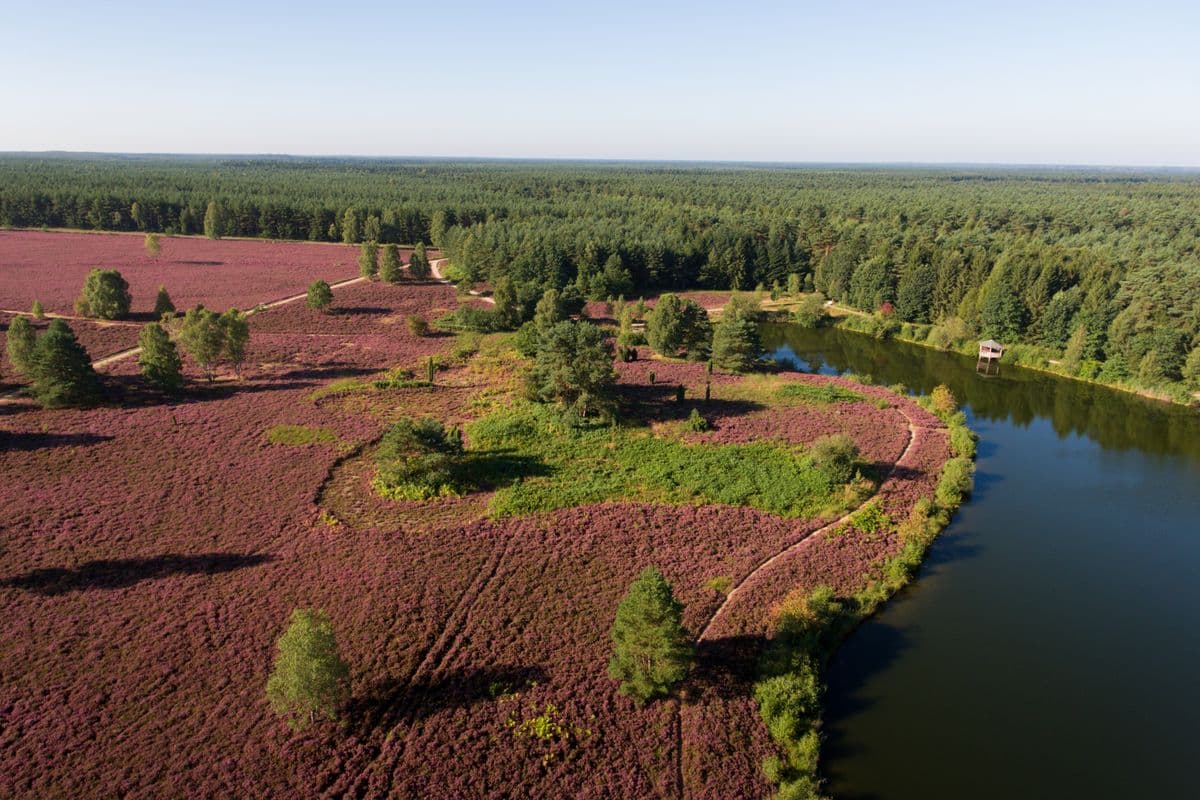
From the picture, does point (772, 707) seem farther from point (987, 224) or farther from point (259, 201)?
point (259, 201)

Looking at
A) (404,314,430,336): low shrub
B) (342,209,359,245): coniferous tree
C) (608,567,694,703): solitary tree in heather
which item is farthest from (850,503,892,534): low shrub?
(342,209,359,245): coniferous tree

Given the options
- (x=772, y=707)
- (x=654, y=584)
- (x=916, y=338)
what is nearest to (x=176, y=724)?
(x=654, y=584)

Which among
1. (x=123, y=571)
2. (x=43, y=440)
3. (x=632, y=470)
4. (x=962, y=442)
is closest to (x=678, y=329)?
(x=962, y=442)

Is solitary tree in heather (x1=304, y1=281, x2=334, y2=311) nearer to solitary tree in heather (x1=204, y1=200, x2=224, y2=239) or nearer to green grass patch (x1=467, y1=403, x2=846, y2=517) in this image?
green grass patch (x1=467, y1=403, x2=846, y2=517)

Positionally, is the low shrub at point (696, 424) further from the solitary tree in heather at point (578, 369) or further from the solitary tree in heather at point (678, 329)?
the solitary tree in heather at point (678, 329)

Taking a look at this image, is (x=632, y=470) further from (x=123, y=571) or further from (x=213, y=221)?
(x=213, y=221)

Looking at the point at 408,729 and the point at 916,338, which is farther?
the point at 916,338

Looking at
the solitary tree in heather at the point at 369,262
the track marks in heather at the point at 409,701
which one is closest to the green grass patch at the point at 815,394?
the track marks in heather at the point at 409,701
